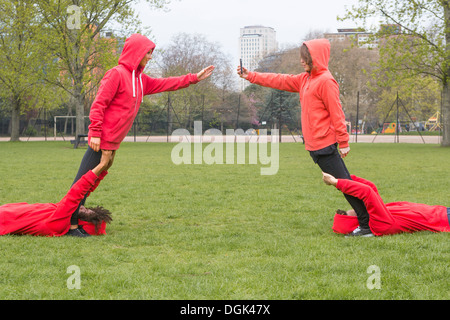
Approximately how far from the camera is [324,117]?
4.88 meters

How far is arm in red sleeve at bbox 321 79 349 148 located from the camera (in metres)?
4.72

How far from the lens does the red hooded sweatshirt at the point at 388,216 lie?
Answer: 15.7ft

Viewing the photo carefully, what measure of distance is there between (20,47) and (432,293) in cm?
2991

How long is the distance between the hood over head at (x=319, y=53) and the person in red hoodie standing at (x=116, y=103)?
1.69 meters

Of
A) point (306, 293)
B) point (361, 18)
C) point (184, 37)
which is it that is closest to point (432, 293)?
point (306, 293)

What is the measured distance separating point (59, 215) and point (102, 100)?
1.24 m

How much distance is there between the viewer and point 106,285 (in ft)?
11.4

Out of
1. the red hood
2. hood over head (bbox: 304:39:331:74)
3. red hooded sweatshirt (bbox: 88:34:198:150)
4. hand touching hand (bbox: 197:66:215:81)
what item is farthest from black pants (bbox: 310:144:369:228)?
the red hood

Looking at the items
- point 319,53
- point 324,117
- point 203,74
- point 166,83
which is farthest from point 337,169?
point 166,83

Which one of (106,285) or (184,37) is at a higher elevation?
(184,37)

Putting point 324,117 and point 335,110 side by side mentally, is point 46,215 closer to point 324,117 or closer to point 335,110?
point 324,117

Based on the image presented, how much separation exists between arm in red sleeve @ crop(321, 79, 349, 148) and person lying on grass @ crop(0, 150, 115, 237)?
2234 mm
